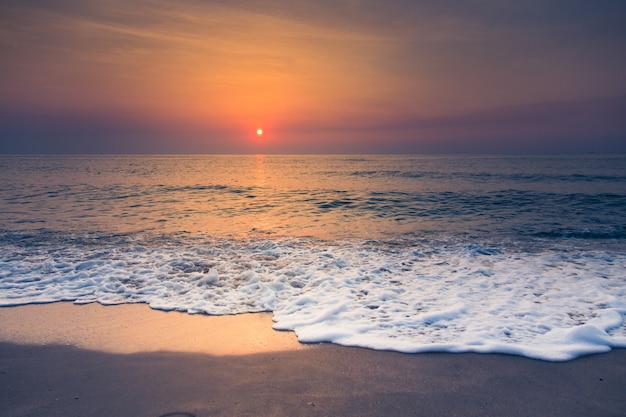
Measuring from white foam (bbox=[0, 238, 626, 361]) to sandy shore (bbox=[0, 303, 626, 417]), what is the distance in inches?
15.7

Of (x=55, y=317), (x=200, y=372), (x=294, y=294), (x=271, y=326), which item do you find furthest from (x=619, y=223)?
(x=55, y=317)

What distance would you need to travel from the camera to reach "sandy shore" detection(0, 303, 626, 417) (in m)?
3.63

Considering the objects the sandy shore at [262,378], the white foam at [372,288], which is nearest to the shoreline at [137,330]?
the sandy shore at [262,378]

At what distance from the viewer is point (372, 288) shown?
24.3 feet

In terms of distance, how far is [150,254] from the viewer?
393 inches

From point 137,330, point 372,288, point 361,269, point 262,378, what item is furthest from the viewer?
point 361,269

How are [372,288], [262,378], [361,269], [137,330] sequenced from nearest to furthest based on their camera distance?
[262,378], [137,330], [372,288], [361,269]

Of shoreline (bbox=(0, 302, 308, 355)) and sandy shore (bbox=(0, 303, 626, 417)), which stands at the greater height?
sandy shore (bbox=(0, 303, 626, 417))

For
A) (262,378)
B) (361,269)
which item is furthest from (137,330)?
(361,269)

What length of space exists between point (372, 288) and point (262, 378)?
12.2 feet

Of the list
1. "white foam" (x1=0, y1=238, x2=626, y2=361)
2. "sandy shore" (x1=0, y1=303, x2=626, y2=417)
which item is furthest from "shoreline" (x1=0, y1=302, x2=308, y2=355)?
"white foam" (x1=0, y1=238, x2=626, y2=361)

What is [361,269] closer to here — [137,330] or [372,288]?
[372,288]

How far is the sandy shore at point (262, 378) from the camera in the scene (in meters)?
3.63

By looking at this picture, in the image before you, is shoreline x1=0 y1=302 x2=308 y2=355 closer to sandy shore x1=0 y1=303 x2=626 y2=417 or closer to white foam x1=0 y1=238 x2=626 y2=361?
sandy shore x1=0 y1=303 x2=626 y2=417
